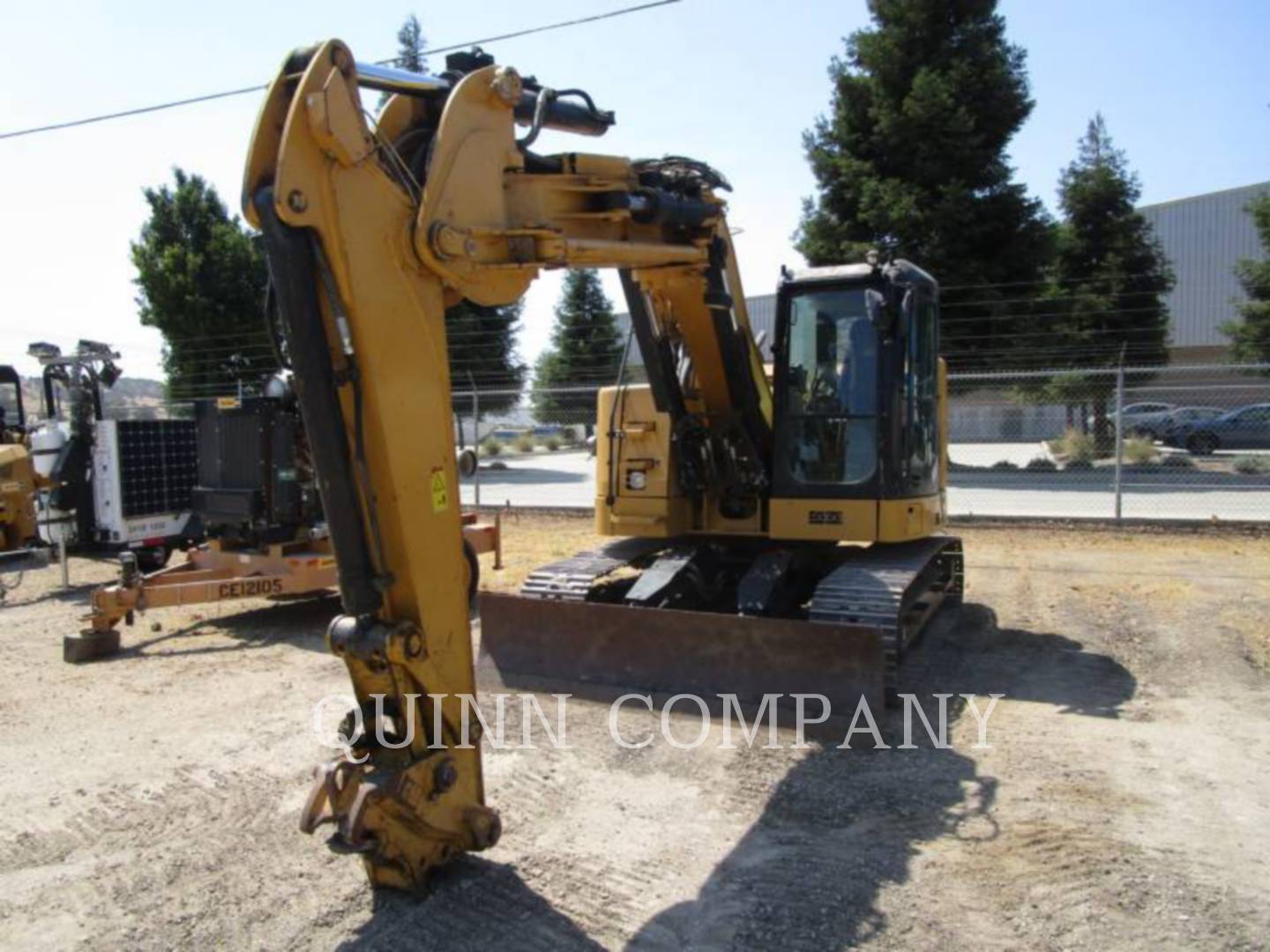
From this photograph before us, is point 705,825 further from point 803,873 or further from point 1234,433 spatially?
point 1234,433

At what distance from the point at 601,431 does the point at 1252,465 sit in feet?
55.0

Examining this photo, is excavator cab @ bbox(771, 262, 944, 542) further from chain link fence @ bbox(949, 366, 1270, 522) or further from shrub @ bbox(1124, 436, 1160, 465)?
shrub @ bbox(1124, 436, 1160, 465)

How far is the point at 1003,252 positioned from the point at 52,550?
60.2 feet

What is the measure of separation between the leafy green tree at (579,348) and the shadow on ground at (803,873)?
22296mm

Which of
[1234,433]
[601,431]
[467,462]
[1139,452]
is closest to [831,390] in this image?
[601,431]

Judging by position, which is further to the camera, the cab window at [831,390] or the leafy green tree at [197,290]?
the leafy green tree at [197,290]

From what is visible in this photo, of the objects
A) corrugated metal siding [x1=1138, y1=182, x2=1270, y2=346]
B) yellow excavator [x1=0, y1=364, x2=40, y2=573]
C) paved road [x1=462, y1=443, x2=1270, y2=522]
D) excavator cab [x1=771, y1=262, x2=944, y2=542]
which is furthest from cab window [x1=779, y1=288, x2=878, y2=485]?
corrugated metal siding [x1=1138, y1=182, x2=1270, y2=346]

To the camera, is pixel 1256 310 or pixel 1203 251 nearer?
pixel 1256 310

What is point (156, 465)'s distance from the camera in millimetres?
11102

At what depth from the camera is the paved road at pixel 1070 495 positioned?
575 inches

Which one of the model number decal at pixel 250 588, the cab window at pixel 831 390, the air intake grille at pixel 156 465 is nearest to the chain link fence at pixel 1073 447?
the air intake grille at pixel 156 465

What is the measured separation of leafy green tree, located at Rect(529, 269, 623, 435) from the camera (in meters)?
28.7

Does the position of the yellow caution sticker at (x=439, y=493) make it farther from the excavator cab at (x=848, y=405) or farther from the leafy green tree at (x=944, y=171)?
the leafy green tree at (x=944, y=171)

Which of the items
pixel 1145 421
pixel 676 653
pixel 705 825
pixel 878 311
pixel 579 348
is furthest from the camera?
pixel 579 348
